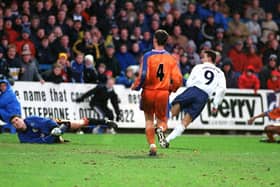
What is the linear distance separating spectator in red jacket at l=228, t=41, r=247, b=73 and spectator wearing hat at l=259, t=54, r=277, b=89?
0.84 meters

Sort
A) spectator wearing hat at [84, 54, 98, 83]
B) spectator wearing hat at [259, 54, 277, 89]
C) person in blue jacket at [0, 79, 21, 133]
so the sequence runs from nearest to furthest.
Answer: person in blue jacket at [0, 79, 21, 133], spectator wearing hat at [84, 54, 98, 83], spectator wearing hat at [259, 54, 277, 89]

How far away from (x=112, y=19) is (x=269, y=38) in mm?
6563

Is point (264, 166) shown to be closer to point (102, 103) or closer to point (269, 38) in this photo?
point (102, 103)

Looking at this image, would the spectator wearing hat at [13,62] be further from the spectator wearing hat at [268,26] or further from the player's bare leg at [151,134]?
the spectator wearing hat at [268,26]

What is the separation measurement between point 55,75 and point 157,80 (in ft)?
31.8

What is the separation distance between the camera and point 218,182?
35.3ft

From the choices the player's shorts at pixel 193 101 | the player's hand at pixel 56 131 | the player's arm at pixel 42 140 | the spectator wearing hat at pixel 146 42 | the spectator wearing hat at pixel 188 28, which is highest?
the spectator wearing hat at pixel 188 28

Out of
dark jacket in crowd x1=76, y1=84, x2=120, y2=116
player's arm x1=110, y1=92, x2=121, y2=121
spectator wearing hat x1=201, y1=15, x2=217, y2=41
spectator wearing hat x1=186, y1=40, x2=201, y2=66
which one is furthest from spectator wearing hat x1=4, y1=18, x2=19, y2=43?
spectator wearing hat x1=201, y1=15, x2=217, y2=41

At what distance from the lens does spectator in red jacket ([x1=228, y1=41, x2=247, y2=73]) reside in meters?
29.2

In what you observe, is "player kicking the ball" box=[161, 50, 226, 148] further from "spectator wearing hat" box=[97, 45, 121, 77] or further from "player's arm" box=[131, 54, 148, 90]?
"spectator wearing hat" box=[97, 45, 121, 77]

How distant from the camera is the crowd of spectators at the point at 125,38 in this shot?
24547mm

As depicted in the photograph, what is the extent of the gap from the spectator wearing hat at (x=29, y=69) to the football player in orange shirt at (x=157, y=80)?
9.38 metres

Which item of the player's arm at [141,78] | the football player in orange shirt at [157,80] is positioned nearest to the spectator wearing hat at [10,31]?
the football player in orange shirt at [157,80]

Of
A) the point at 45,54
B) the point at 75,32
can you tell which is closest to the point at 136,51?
the point at 75,32
